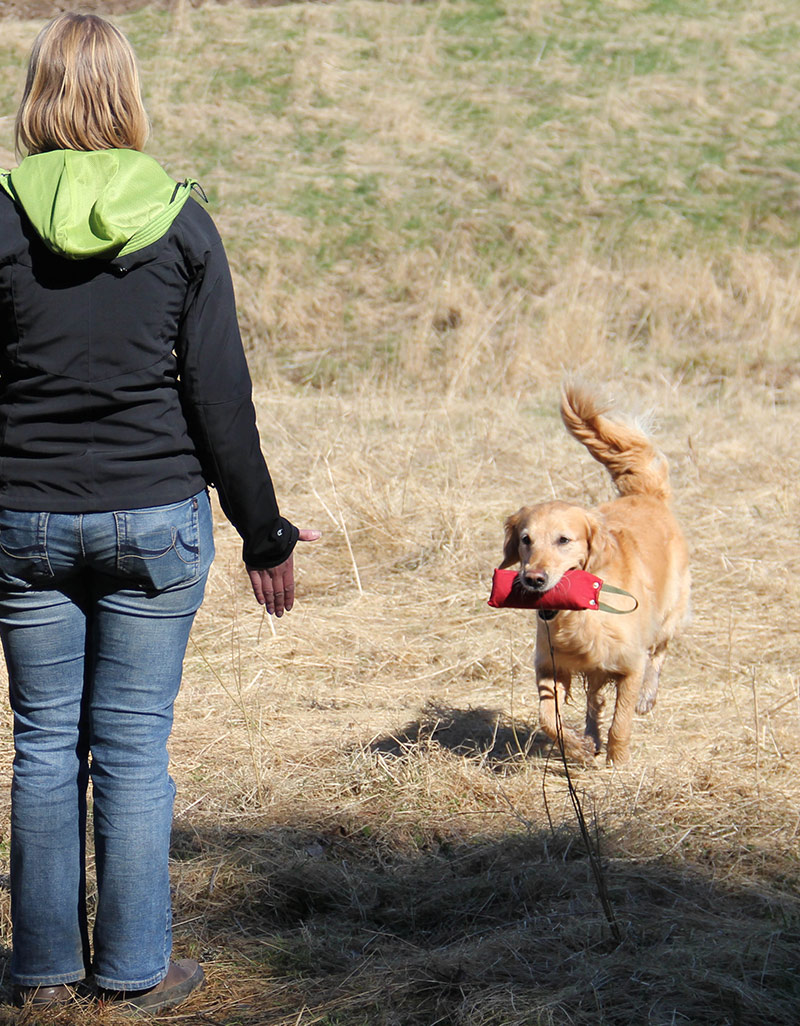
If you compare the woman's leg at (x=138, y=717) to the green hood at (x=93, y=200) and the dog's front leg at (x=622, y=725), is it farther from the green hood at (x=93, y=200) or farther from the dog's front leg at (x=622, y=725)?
the dog's front leg at (x=622, y=725)

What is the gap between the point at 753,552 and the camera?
5898 mm

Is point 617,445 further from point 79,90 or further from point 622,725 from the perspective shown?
point 79,90

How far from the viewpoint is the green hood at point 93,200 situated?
1.90 m

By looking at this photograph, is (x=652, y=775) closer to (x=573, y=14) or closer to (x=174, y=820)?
(x=174, y=820)

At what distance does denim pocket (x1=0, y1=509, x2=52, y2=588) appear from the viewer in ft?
6.57

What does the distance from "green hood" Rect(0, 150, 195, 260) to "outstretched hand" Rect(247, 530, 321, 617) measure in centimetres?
68

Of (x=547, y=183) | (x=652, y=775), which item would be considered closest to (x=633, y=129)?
(x=547, y=183)

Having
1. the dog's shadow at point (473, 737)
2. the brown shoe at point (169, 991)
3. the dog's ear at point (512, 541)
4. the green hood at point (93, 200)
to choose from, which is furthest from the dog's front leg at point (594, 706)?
the green hood at point (93, 200)

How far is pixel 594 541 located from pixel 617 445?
3.58ft

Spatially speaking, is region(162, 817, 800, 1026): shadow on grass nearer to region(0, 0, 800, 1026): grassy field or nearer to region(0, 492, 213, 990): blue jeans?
region(0, 0, 800, 1026): grassy field

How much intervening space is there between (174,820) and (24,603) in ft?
4.42

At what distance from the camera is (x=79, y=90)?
6.45ft

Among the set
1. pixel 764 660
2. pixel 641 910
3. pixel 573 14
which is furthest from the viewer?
pixel 573 14

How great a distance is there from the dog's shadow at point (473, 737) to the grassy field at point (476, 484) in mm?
22
